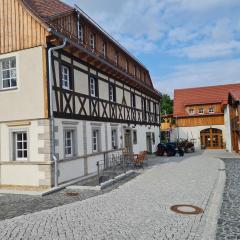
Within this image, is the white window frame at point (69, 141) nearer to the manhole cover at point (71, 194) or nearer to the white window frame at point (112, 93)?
the manhole cover at point (71, 194)

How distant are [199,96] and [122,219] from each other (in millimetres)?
33079

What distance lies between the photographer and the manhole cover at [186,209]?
739cm

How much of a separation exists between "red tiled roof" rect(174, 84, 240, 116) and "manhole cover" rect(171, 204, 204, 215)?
29.1 m

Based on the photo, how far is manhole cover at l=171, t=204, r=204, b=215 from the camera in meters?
7.39

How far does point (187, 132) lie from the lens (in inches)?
1410

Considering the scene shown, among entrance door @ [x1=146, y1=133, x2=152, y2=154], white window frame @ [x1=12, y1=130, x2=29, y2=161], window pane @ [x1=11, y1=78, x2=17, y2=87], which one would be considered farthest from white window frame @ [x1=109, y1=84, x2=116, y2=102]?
entrance door @ [x1=146, y1=133, x2=152, y2=154]

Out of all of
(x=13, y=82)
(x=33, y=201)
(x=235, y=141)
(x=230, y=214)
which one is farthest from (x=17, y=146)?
(x=235, y=141)

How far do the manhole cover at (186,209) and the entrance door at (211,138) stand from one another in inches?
1103

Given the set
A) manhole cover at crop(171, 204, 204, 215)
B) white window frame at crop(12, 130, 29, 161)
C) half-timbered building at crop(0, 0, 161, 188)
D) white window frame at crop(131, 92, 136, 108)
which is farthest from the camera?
white window frame at crop(131, 92, 136, 108)

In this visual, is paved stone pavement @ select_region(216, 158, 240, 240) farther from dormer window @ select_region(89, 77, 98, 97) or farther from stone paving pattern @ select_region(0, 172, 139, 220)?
dormer window @ select_region(89, 77, 98, 97)

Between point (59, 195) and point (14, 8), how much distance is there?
7.62m

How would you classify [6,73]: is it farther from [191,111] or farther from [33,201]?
[191,111]

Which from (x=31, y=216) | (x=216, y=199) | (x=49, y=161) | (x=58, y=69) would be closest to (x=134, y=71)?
(x=58, y=69)

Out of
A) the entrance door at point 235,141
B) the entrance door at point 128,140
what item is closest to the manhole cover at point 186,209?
the entrance door at point 128,140
